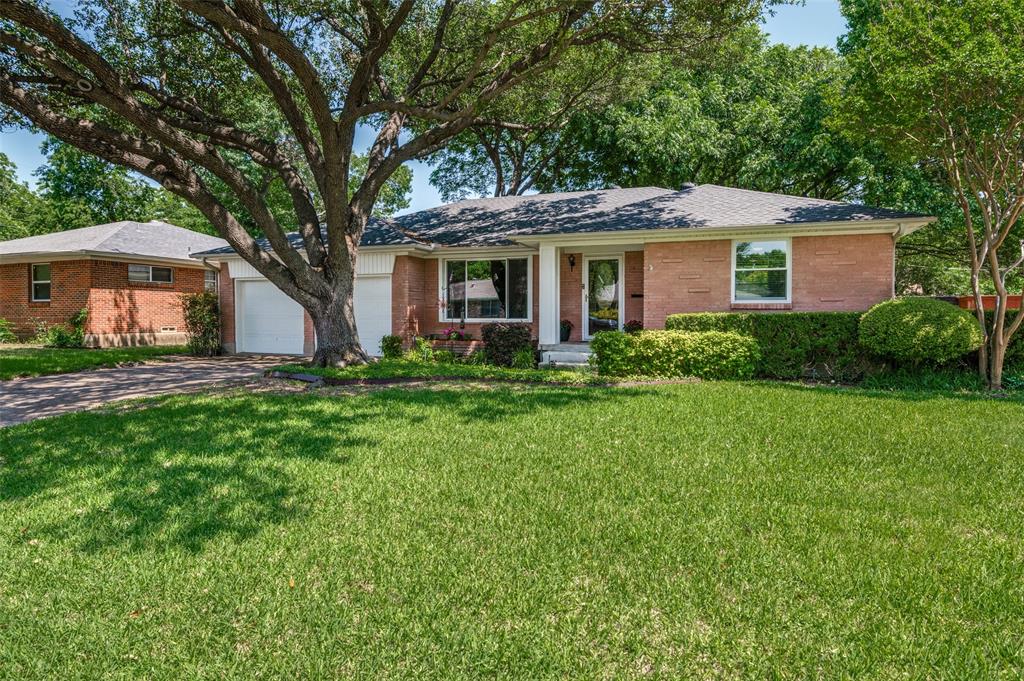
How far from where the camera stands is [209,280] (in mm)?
22641

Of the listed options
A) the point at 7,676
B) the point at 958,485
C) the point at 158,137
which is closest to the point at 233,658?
the point at 7,676

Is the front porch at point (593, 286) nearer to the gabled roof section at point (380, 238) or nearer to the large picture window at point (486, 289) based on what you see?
the large picture window at point (486, 289)

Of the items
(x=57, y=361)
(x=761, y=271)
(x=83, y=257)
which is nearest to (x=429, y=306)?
(x=761, y=271)

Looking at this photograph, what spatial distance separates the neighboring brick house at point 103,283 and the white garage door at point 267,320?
415 cm

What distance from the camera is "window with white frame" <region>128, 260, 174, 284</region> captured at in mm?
19750

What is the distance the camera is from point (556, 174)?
79.3 feet

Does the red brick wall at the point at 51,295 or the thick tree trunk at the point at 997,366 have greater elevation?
the red brick wall at the point at 51,295

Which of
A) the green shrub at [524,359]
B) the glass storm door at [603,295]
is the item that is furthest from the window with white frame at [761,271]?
the green shrub at [524,359]

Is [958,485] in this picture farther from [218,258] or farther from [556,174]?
[556,174]

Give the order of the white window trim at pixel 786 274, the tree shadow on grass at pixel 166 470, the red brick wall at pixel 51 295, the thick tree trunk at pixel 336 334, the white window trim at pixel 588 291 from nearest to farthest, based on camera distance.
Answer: the tree shadow on grass at pixel 166 470
the thick tree trunk at pixel 336 334
the white window trim at pixel 786 274
the white window trim at pixel 588 291
the red brick wall at pixel 51 295

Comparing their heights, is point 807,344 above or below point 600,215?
below

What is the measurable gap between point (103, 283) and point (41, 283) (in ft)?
8.92

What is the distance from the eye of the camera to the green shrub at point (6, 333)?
63.3 feet

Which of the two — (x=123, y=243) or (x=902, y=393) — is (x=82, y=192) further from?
(x=902, y=393)
